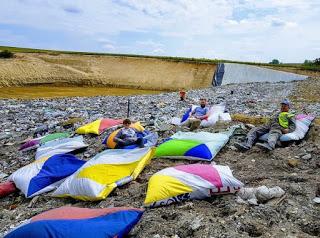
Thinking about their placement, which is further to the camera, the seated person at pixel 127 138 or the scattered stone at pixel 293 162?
the seated person at pixel 127 138

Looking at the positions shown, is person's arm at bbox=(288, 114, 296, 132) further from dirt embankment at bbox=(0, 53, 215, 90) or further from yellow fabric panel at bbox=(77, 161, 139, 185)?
dirt embankment at bbox=(0, 53, 215, 90)

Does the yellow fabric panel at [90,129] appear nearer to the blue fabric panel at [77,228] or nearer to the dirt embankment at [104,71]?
the blue fabric panel at [77,228]

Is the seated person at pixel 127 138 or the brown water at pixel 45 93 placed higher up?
the seated person at pixel 127 138

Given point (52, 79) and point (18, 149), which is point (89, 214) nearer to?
point (18, 149)

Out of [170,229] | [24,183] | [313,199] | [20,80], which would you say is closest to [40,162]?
[24,183]

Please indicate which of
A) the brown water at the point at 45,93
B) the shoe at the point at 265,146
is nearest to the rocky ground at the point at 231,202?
the shoe at the point at 265,146

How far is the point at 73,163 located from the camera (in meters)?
6.60

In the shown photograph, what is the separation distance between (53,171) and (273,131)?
4.03 m

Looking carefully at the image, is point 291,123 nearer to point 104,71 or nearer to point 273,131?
point 273,131

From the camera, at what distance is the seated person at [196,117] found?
9.59m

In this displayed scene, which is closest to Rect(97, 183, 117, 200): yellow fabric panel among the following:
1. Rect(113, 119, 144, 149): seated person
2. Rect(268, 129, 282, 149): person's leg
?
Rect(113, 119, 144, 149): seated person

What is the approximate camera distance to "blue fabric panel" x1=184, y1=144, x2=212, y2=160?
661cm

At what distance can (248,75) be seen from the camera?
31.9 m

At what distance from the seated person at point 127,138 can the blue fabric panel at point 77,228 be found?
131 inches
